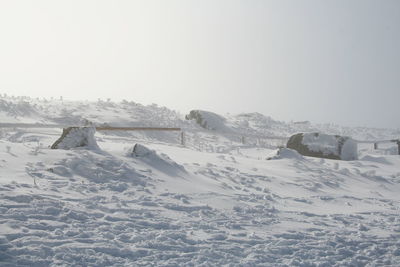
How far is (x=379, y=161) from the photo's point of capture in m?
13.8

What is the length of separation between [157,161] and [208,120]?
17.4m

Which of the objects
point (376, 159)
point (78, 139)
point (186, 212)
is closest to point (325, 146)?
point (376, 159)

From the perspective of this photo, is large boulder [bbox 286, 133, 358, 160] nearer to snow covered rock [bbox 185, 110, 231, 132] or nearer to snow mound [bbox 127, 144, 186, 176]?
snow mound [bbox 127, 144, 186, 176]

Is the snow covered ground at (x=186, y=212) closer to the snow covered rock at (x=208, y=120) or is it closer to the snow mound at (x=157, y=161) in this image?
the snow mound at (x=157, y=161)

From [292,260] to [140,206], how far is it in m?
2.41

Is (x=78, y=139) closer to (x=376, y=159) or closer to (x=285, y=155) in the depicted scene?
(x=285, y=155)

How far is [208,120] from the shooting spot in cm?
2564

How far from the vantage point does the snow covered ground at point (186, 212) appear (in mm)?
4109

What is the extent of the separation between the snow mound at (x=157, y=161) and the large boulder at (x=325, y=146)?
25.3 ft

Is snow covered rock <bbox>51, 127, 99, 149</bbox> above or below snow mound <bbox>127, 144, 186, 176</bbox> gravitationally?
above

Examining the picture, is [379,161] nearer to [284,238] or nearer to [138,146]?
[138,146]

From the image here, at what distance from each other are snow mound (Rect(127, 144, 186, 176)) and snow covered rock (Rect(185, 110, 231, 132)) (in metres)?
16.4

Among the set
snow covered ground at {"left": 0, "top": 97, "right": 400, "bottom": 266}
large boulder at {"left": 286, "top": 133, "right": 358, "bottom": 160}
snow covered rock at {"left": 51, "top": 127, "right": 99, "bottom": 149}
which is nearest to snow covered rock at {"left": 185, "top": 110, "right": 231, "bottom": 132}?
large boulder at {"left": 286, "top": 133, "right": 358, "bottom": 160}

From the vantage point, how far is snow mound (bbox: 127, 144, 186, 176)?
805 centimetres
